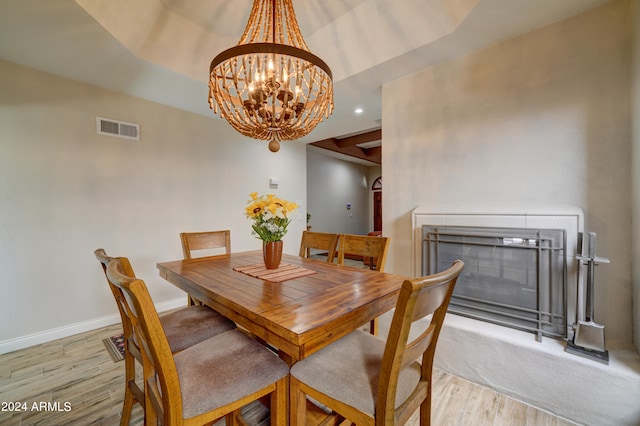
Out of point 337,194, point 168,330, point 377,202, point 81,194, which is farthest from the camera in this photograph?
point 377,202

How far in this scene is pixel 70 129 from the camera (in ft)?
8.04

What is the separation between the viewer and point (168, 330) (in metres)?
1.40

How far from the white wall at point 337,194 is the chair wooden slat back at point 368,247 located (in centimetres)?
450

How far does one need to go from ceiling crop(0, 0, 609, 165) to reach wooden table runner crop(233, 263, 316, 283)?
1921mm

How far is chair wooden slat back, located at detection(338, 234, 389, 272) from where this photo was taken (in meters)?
1.82

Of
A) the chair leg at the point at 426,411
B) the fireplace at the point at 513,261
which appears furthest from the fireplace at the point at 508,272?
the chair leg at the point at 426,411

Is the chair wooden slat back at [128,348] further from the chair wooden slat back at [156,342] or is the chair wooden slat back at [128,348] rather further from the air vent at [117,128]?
the air vent at [117,128]

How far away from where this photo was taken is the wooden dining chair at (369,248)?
1.80m

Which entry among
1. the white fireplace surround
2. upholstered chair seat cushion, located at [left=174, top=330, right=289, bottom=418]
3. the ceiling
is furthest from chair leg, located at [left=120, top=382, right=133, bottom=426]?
the ceiling

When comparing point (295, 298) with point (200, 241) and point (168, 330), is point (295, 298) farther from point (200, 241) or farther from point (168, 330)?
point (200, 241)

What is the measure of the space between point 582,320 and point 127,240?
3.96 metres

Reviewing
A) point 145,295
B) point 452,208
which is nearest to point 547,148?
point 452,208

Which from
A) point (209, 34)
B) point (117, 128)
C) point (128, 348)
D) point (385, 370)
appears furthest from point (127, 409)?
point (209, 34)

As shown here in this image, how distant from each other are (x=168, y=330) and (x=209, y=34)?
2.52 meters
